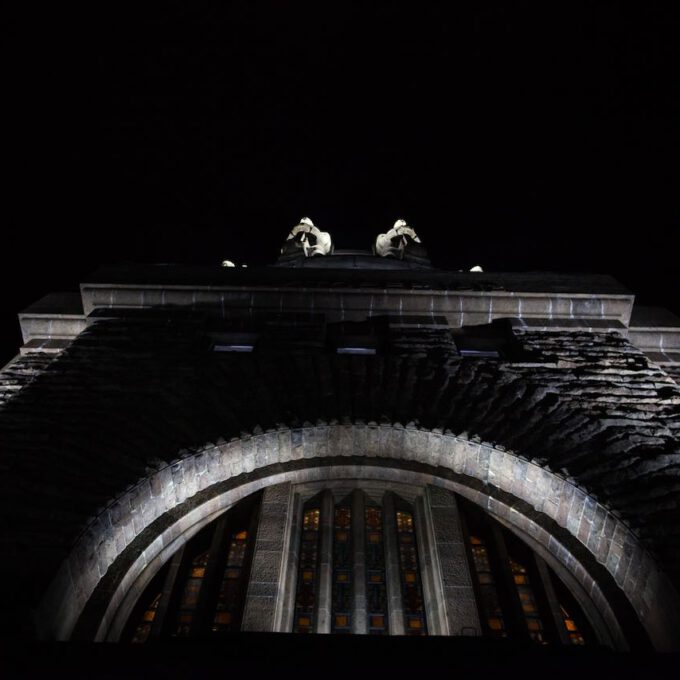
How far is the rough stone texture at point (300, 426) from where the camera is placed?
A: 5023 mm

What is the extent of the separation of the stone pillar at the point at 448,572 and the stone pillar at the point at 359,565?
2.12ft

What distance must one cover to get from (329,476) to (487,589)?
7.48 ft

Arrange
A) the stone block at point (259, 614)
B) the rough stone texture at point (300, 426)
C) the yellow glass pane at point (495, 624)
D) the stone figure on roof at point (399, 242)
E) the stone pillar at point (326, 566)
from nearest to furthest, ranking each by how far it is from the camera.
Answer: the rough stone texture at point (300, 426)
the stone block at point (259, 614)
the yellow glass pane at point (495, 624)
the stone pillar at point (326, 566)
the stone figure on roof at point (399, 242)

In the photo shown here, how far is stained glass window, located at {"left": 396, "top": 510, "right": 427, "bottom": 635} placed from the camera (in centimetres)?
560

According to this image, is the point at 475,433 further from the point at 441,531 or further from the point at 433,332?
the point at 433,332

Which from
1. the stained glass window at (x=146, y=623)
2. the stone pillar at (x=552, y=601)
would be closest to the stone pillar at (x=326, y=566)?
the stained glass window at (x=146, y=623)

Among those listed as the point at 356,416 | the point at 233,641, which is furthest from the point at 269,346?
the point at 233,641

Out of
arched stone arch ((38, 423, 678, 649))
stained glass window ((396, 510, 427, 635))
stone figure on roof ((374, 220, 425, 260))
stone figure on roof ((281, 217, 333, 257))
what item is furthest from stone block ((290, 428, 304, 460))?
stone figure on roof ((374, 220, 425, 260))

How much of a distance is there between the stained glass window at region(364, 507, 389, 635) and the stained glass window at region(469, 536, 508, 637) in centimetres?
99

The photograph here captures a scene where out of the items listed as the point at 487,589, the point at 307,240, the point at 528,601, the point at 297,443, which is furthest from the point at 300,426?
the point at 307,240

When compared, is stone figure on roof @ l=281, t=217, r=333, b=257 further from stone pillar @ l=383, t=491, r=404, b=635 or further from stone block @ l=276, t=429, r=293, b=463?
stone pillar @ l=383, t=491, r=404, b=635

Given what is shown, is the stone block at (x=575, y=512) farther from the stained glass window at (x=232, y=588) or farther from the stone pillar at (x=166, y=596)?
the stone pillar at (x=166, y=596)

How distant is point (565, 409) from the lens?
662 cm

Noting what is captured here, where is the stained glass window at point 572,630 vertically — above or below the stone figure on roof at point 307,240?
below
